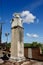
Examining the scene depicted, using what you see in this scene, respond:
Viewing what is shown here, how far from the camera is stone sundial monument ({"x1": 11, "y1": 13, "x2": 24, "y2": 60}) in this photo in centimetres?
880

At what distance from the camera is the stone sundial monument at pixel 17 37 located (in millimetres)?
8797

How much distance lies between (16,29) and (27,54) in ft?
11.3

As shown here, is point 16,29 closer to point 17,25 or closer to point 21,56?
point 17,25

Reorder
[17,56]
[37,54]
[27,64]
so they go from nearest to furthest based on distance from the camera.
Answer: [27,64]
[17,56]
[37,54]

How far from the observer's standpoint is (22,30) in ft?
29.8

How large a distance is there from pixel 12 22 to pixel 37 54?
3.32 meters

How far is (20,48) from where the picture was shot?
352 inches

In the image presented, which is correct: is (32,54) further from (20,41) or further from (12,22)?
(12,22)

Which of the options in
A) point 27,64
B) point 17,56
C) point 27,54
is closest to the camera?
point 27,64

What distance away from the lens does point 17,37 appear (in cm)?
882

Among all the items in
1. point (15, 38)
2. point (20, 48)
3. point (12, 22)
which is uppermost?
point (12, 22)

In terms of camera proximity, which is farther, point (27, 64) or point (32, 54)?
point (32, 54)

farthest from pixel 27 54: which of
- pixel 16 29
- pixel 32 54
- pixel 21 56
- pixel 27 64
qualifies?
pixel 27 64

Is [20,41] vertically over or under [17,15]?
under
